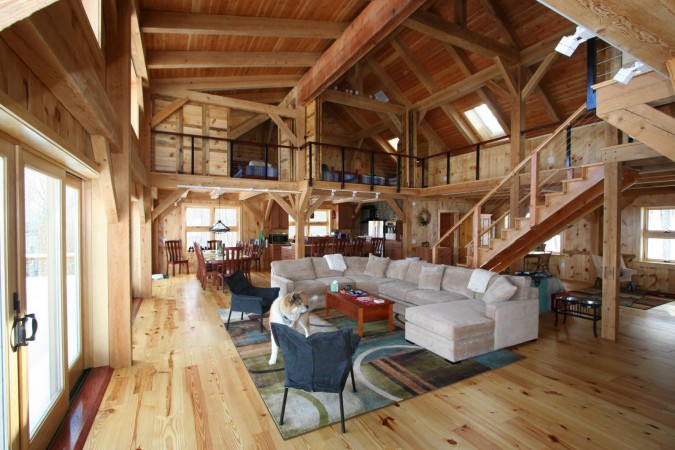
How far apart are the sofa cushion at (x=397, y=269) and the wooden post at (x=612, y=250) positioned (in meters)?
2.88

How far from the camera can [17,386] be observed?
6.01 ft

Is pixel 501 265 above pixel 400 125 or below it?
below

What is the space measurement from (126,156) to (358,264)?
4.54 meters

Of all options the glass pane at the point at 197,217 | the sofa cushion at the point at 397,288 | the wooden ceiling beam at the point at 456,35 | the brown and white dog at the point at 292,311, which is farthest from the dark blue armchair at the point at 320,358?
the glass pane at the point at 197,217

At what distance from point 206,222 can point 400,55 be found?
7376 mm

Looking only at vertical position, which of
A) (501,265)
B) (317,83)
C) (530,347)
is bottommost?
(530,347)

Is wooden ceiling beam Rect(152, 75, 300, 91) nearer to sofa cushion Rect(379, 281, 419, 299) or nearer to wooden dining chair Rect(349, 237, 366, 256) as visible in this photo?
wooden dining chair Rect(349, 237, 366, 256)

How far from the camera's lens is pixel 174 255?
909cm

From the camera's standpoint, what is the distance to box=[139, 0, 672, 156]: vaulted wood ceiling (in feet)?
16.5

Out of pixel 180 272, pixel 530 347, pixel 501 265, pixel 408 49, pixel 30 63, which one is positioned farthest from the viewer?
pixel 180 272

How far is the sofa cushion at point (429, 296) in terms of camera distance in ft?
15.5

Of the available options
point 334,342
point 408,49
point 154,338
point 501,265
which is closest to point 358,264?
point 501,265

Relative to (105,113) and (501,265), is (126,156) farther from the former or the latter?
(501,265)

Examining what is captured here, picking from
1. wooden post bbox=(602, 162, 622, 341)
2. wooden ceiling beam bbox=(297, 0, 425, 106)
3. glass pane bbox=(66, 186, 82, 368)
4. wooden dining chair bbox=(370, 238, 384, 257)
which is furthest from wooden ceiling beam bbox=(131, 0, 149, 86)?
wooden dining chair bbox=(370, 238, 384, 257)
